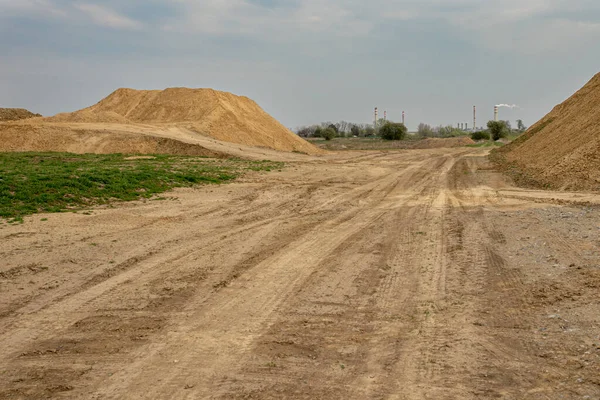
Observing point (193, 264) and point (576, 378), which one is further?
point (193, 264)

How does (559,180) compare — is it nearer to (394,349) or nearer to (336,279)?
(336,279)

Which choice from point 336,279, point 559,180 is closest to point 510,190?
point 559,180

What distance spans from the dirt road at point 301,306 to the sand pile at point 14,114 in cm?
4455

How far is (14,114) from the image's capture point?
53.2m

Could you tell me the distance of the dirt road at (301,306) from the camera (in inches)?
197

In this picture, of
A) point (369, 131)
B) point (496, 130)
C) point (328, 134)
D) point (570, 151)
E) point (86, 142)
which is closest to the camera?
point (570, 151)

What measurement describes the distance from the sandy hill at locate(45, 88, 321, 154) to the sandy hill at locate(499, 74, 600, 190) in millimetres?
23493

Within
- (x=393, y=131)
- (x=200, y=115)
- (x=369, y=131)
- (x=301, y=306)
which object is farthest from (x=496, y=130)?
→ (x=301, y=306)

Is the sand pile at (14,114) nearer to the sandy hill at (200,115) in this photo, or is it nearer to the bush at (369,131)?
the sandy hill at (200,115)

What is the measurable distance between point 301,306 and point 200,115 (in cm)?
4654

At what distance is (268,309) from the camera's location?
6906 mm

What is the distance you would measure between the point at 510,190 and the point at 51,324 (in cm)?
1596

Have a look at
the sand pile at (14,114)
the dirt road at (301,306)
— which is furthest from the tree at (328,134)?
the dirt road at (301,306)

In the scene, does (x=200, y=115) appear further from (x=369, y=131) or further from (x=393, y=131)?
(x=369, y=131)
